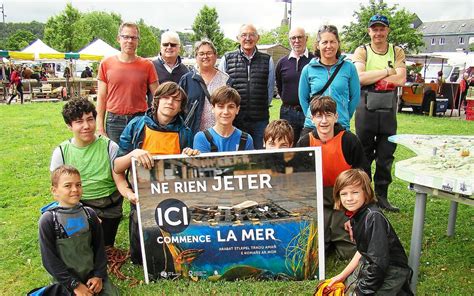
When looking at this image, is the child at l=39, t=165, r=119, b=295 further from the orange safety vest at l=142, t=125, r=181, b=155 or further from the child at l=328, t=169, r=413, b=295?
the child at l=328, t=169, r=413, b=295

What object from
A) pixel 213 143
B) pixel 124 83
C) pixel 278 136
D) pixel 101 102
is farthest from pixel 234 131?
pixel 101 102

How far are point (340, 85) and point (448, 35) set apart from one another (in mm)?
108725

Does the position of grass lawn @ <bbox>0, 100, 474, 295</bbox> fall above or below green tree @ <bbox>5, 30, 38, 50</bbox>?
below

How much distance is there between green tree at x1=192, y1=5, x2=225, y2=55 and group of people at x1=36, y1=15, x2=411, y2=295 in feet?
146

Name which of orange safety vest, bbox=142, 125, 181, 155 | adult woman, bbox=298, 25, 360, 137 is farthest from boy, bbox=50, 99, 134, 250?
adult woman, bbox=298, 25, 360, 137

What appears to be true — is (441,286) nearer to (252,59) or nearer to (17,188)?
(252,59)

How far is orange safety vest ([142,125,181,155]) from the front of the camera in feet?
12.2

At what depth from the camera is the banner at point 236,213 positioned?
3.36 meters

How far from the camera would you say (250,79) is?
505 cm

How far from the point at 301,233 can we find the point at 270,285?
503 millimetres

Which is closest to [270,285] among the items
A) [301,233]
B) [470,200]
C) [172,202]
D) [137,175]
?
[301,233]

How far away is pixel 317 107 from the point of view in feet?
12.3

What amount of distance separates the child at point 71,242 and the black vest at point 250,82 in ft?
7.74

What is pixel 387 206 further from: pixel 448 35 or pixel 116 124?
pixel 448 35
